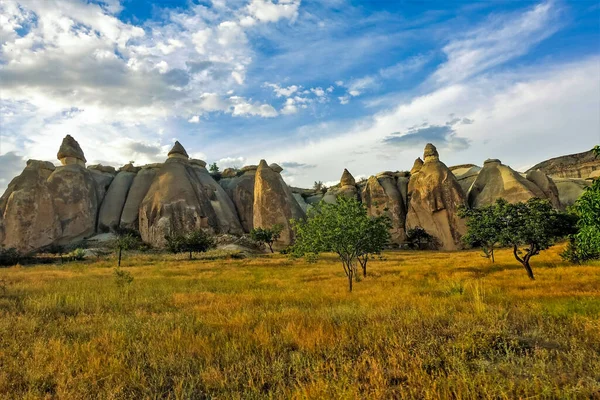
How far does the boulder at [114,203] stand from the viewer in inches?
2060

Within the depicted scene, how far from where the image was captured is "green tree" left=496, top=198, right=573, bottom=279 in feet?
50.2

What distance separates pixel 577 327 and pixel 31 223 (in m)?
58.0

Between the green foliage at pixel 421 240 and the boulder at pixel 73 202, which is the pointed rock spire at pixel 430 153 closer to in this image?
the green foliage at pixel 421 240

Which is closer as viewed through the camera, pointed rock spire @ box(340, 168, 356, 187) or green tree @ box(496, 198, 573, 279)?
green tree @ box(496, 198, 573, 279)

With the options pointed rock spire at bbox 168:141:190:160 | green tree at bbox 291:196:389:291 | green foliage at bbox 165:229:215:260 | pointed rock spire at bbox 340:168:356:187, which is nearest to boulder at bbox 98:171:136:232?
pointed rock spire at bbox 168:141:190:160

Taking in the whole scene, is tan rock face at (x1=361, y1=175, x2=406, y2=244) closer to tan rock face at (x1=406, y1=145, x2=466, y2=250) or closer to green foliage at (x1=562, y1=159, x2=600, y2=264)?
tan rock face at (x1=406, y1=145, x2=466, y2=250)

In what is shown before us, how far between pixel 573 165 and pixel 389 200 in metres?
52.4

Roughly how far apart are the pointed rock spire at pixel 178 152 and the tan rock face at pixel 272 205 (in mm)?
14762

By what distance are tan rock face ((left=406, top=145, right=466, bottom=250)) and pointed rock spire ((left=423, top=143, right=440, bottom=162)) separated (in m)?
0.51

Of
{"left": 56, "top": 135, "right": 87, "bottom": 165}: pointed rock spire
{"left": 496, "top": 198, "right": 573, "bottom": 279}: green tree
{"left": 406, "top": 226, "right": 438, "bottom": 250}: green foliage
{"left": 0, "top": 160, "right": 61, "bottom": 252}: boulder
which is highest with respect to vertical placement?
{"left": 56, "top": 135, "right": 87, "bottom": 165}: pointed rock spire

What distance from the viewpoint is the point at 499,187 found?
173 ft

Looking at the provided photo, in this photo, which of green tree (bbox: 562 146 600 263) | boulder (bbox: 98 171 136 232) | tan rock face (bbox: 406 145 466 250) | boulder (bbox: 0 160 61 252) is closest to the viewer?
green tree (bbox: 562 146 600 263)

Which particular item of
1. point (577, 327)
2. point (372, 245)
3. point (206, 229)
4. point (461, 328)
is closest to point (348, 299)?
point (461, 328)

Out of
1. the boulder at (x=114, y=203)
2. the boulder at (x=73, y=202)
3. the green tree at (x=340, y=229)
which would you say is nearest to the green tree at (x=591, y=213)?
the green tree at (x=340, y=229)
